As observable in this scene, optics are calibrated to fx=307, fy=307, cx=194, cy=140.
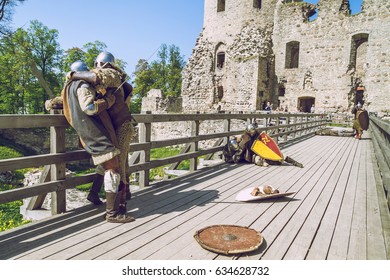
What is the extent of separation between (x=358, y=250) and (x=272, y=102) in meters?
24.6

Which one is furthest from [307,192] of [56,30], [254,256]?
[56,30]

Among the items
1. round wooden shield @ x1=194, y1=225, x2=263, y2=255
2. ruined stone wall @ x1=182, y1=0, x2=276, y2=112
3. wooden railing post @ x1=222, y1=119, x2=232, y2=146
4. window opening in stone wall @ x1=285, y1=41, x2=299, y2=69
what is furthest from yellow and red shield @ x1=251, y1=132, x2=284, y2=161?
window opening in stone wall @ x1=285, y1=41, x2=299, y2=69

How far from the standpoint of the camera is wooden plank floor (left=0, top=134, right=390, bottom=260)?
2260 mm

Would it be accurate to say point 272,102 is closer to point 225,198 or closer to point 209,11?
point 209,11

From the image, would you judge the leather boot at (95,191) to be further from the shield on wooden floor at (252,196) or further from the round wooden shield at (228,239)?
the shield on wooden floor at (252,196)

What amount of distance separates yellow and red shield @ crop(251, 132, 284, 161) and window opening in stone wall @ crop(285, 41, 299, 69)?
21767mm

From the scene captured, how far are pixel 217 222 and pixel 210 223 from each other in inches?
2.9

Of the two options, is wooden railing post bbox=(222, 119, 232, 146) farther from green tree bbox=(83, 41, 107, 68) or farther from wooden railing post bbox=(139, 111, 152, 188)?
green tree bbox=(83, 41, 107, 68)

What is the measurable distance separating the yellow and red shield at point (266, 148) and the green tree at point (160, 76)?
115 feet

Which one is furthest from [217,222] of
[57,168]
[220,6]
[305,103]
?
[220,6]

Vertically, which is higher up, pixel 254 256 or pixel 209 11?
pixel 209 11

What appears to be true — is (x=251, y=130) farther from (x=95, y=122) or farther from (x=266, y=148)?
(x=95, y=122)

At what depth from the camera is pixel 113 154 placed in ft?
8.80

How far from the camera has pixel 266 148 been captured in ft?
19.1
